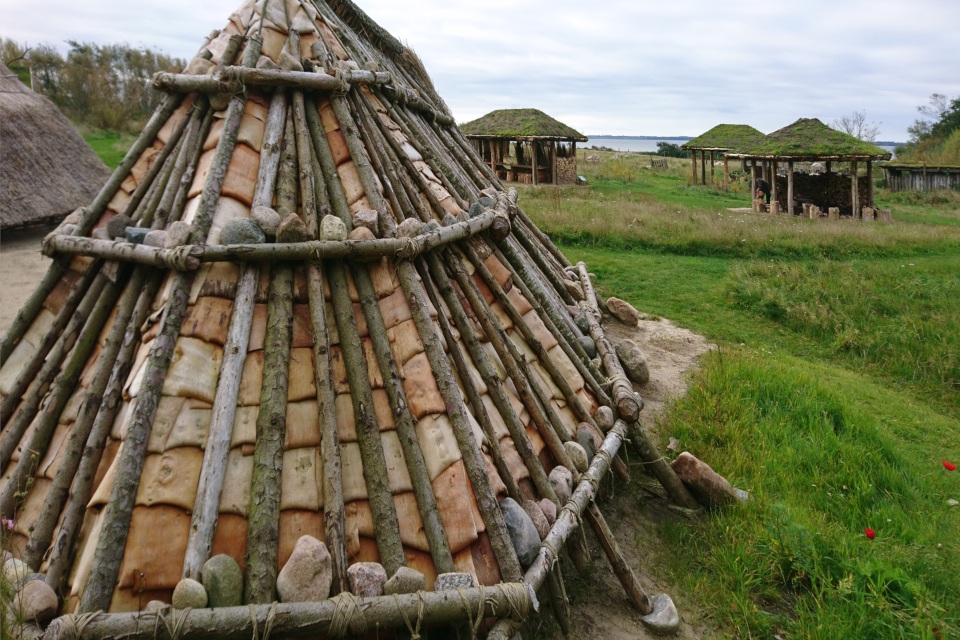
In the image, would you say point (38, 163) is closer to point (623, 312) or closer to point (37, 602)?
point (623, 312)

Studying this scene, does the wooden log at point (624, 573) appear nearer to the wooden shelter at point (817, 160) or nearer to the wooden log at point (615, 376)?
the wooden log at point (615, 376)

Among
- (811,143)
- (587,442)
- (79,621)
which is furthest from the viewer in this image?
(811,143)

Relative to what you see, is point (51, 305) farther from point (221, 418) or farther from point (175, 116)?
point (221, 418)

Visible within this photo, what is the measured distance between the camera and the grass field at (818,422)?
9.57 ft

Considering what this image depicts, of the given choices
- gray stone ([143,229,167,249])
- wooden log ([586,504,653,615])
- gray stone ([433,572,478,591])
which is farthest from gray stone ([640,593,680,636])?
gray stone ([143,229,167,249])

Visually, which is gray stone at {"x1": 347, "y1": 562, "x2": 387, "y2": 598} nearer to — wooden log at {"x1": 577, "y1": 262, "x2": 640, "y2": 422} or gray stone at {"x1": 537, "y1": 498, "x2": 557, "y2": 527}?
gray stone at {"x1": 537, "y1": 498, "x2": 557, "y2": 527}

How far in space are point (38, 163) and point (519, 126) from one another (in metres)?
16.4

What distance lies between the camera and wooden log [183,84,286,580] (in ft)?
6.76

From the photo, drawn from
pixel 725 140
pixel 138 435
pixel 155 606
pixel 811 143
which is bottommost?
pixel 155 606

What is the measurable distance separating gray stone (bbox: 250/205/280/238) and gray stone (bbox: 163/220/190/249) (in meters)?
0.29

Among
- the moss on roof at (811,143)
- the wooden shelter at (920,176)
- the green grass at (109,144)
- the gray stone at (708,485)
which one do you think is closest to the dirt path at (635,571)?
the gray stone at (708,485)

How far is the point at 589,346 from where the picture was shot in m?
4.59

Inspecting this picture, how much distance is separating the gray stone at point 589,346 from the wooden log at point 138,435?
2804 millimetres

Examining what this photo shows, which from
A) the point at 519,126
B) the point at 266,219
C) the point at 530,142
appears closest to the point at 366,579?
the point at 266,219
